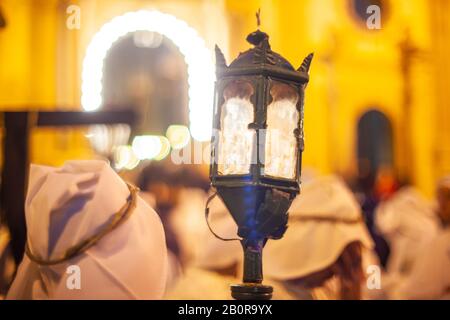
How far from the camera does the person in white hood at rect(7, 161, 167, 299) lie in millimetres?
4234

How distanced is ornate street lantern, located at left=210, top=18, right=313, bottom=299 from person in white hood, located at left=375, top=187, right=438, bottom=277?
6976mm

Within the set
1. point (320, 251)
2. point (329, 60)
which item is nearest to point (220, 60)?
point (320, 251)

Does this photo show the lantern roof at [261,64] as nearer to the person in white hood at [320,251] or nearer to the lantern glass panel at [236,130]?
the lantern glass panel at [236,130]

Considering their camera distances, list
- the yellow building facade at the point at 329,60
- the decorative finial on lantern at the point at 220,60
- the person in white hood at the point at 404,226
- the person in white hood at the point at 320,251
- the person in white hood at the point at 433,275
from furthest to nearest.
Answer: the yellow building facade at the point at 329,60 → the person in white hood at the point at 404,226 → the person in white hood at the point at 433,275 → the person in white hood at the point at 320,251 → the decorative finial on lantern at the point at 220,60

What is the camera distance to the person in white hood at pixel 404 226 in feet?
38.5

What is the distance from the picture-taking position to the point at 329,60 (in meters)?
26.4

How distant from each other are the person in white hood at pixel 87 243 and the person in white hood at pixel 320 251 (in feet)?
6.79

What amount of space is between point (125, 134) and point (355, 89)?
1586 cm

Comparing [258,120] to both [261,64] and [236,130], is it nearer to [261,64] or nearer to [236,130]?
[236,130]

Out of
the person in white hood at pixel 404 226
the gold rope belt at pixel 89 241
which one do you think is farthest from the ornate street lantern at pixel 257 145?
the person in white hood at pixel 404 226

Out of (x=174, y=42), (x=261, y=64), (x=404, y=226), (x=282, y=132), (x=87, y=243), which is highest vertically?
(x=174, y=42)

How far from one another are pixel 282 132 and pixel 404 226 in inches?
354

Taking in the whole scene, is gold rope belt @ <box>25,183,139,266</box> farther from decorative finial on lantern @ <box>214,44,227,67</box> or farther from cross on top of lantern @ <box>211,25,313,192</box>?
decorative finial on lantern @ <box>214,44,227,67</box>
